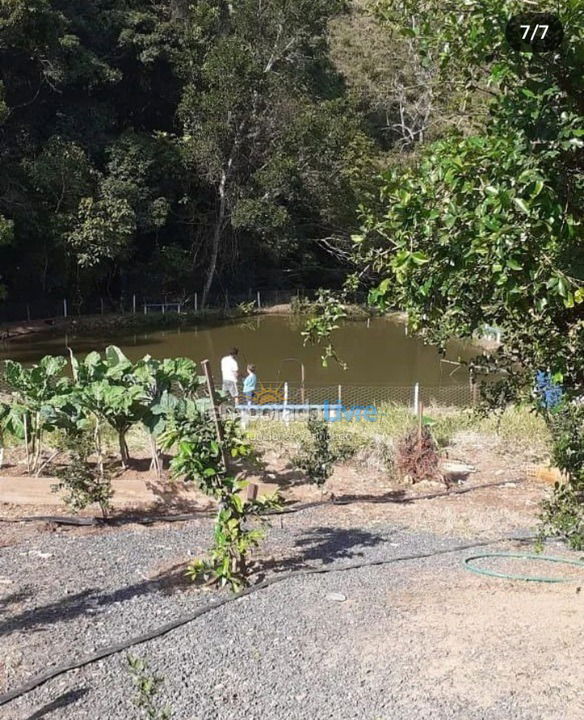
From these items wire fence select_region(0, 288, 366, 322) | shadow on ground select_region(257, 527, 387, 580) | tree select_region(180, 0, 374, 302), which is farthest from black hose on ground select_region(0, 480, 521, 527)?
tree select_region(180, 0, 374, 302)

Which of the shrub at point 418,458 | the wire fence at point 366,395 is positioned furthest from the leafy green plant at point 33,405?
the wire fence at point 366,395

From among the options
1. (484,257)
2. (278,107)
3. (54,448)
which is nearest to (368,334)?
(278,107)

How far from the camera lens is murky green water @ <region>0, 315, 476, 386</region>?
20078mm

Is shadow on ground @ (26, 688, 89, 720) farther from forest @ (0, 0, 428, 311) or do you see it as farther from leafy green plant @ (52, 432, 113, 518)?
forest @ (0, 0, 428, 311)

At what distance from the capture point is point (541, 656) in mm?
4422

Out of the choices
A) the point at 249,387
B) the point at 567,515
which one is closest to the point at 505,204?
the point at 567,515

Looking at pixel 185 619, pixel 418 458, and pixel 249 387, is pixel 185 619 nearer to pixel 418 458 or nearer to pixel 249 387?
pixel 418 458

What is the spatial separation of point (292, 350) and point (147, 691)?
2122cm

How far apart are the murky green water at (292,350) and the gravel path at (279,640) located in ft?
39.5

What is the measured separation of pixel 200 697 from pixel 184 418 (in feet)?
6.73

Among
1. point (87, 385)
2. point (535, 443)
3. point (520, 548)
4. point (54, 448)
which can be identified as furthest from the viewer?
point (535, 443)

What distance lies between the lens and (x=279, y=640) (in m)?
4.69

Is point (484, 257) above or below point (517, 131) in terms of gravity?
below

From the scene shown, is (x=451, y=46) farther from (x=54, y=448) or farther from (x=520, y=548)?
(x=54, y=448)
